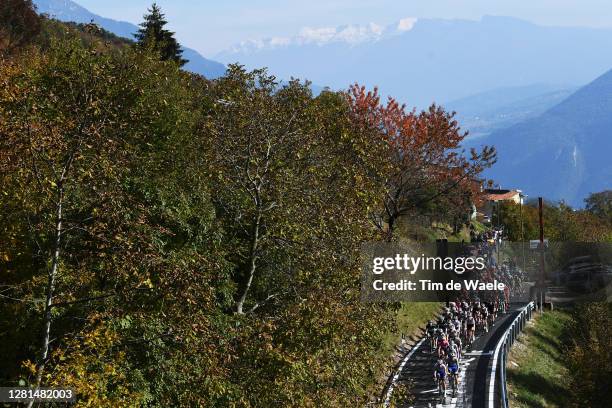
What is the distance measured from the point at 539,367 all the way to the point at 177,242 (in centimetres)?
2880

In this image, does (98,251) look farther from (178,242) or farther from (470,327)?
(470,327)

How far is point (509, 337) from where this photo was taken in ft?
123

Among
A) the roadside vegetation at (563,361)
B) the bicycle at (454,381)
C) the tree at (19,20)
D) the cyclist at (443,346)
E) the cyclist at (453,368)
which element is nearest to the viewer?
the cyclist at (453,368)

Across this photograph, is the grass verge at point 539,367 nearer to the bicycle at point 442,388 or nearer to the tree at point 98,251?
the bicycle at point 442,388

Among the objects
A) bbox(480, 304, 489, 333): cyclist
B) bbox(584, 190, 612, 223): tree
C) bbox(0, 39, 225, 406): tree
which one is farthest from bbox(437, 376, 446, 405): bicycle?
bbox(584, 190, 612, 223): tree

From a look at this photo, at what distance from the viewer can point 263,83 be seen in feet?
64.3

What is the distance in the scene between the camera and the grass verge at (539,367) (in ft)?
108

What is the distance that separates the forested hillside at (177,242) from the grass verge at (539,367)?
1420cm

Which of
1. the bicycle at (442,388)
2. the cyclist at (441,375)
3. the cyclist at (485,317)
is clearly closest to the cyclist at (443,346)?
A: the cyclist at (441,375)

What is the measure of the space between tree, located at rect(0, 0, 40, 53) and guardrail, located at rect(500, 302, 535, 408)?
37.2 m

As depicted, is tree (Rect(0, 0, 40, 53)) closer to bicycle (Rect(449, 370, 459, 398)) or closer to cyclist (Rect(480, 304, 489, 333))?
cyclist (Rect(480, 304, 489, 333))

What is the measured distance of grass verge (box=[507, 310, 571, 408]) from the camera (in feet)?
108

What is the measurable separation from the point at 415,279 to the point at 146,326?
846 inches

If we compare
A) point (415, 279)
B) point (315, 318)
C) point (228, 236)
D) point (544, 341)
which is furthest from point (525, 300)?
point (315, 318)
